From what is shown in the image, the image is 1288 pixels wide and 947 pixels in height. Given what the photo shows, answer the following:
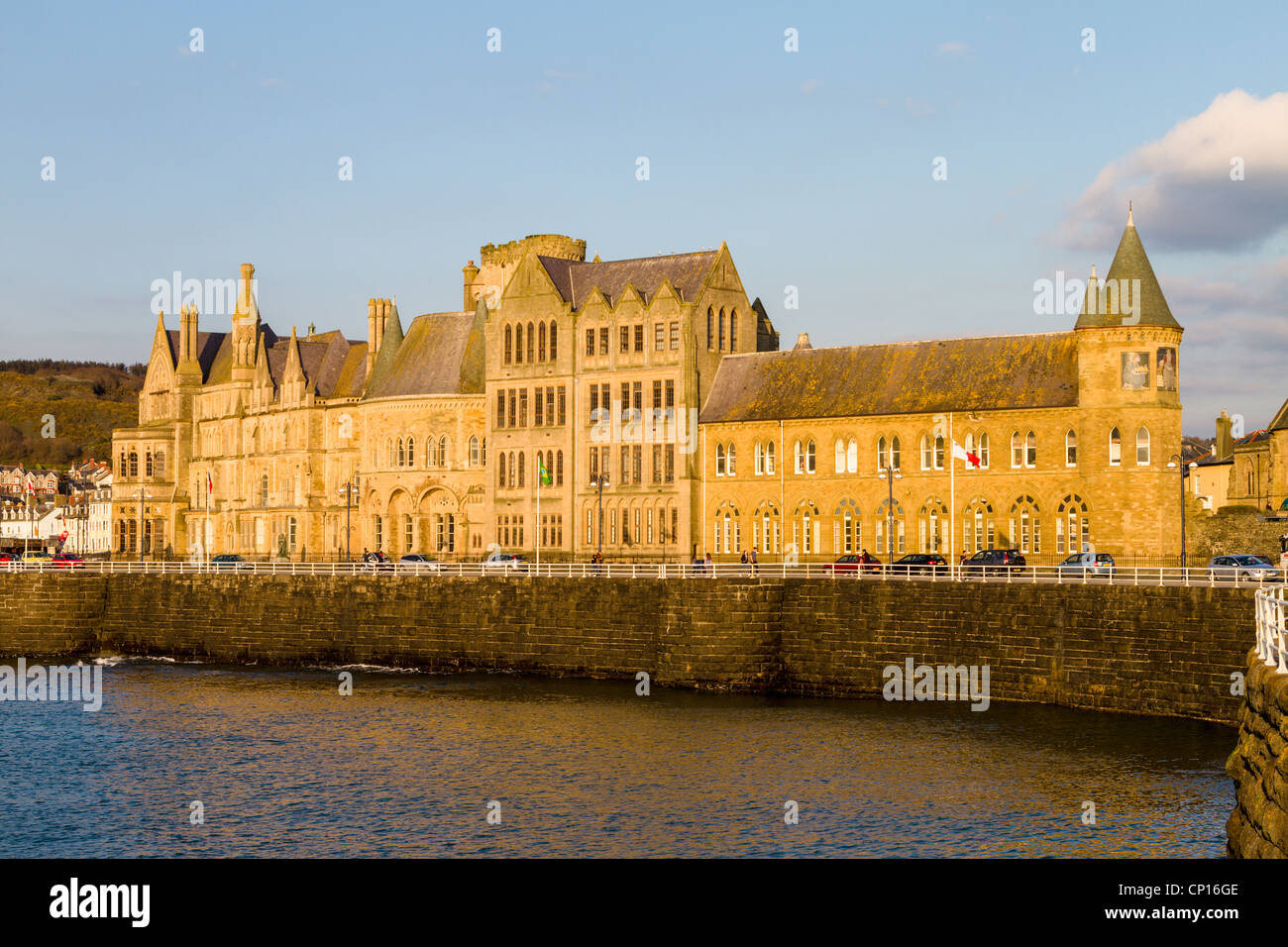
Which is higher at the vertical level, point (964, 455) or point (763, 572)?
point (964, 455)

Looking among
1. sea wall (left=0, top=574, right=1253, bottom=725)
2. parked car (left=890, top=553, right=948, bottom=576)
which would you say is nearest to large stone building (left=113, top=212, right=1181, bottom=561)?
parked car (left=890, top=553, right=948, bottom=576)

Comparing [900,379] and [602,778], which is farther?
[900,379]

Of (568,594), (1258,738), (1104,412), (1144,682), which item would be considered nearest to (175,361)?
(568,594)

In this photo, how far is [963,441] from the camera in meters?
76.6

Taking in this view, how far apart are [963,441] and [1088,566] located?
2026 centimetres

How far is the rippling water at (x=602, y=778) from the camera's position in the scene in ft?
113

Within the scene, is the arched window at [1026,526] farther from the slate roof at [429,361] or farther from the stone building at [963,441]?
the slate roof at [429,361]

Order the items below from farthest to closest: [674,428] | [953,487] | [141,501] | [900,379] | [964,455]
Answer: [141,501], [674,428], [900,379], [953,487], [964,455]

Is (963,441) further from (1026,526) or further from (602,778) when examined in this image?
(602,778)

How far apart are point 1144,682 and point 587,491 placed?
4472 cm

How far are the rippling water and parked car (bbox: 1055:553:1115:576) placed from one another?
6.21 m

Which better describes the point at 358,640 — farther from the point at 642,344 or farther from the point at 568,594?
the point at 642,344

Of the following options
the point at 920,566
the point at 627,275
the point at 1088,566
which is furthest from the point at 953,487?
the point at 627,275

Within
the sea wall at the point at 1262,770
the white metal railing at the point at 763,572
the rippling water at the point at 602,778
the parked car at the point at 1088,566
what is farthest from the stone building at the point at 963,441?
the sea wall at the point at 1262,770
